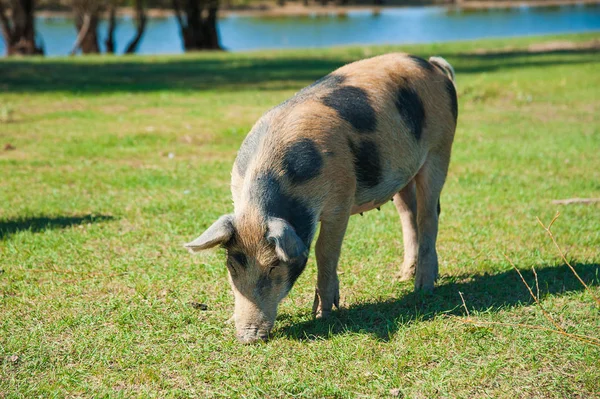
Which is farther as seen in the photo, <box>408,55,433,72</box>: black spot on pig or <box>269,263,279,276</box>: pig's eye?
<box>408,55,433,72</box>: black spot on pig

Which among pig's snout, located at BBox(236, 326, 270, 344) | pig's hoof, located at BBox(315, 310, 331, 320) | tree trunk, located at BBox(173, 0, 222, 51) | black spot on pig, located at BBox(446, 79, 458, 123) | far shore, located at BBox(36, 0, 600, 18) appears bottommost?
far shore, located at BBox(36, 0, 600, 18)

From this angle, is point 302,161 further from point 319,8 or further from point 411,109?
point 319,8

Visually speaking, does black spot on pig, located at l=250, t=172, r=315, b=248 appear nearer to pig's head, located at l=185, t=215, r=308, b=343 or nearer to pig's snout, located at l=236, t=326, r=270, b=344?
pig's head, located at l=185, t=215, r=308, b=343

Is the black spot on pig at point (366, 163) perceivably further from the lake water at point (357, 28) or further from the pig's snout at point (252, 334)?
the lake water at point (357, 28)

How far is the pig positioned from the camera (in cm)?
491

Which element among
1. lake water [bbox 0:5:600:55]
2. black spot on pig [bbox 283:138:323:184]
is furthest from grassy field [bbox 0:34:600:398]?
lake water [bbox 0:5:600:55]

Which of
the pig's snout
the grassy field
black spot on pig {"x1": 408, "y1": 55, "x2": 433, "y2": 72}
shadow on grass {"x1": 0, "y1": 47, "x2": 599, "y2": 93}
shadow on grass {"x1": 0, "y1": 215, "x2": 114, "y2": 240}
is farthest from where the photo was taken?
shadow on grass {"x1": 0, "y1": 47, "x2": 599, "y2": 93}

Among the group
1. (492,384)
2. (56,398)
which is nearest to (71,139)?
(56,398)

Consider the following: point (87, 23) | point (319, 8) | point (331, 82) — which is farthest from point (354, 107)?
point (319, 8)

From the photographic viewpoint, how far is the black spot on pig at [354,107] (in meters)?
5.59

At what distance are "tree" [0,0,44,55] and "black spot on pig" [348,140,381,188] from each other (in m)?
28.4

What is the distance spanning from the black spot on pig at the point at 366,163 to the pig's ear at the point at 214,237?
46.4 inches

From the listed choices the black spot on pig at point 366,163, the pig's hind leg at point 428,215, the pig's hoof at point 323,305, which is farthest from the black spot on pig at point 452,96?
the pig's hoof at point 323,305

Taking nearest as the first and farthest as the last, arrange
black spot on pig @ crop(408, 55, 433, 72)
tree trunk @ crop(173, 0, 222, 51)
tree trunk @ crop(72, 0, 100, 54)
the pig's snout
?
the pig's snout
black spot on pig @ crop(408, 55, 433, 72)
tree trunk @ crop(72, 0, 100, 54)
tree trunk @ crop(173, 0, 222, 51)
